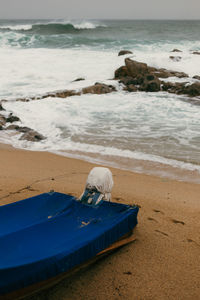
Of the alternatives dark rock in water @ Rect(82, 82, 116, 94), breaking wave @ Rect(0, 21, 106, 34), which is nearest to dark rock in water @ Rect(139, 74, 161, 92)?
dark rock in water @ Rect(82, 82, 116, 94)

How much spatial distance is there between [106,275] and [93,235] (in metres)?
0.46

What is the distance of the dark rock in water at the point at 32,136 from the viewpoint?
8.87 metres

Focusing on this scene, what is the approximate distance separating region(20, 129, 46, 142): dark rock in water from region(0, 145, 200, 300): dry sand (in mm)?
1908

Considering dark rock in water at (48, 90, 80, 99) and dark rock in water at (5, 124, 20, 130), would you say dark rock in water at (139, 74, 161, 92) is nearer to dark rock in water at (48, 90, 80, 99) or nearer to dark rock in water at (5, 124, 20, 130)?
dark rock in water at (48, 90, 80, 99)

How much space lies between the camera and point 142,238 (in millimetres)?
4043

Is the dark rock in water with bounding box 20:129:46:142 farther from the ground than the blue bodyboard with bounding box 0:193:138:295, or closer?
closer

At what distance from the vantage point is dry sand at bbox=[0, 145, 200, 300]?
10.5 feet

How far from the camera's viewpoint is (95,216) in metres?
3.73

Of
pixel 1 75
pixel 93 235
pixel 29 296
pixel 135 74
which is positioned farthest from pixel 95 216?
pixel 1 75

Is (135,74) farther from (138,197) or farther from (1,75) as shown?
(138,197)

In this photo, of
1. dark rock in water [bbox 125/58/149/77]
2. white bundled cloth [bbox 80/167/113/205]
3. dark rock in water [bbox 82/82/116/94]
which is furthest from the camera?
dark rock in water [bbox 125/58/149/77]

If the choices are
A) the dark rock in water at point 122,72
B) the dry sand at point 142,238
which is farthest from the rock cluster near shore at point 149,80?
the dry sand at point 142,238

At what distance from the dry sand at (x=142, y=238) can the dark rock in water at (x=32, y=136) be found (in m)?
1.91

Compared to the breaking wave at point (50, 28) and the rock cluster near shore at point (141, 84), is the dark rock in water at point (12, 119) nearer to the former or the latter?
the rock cluster near shore at point (141, 84)
